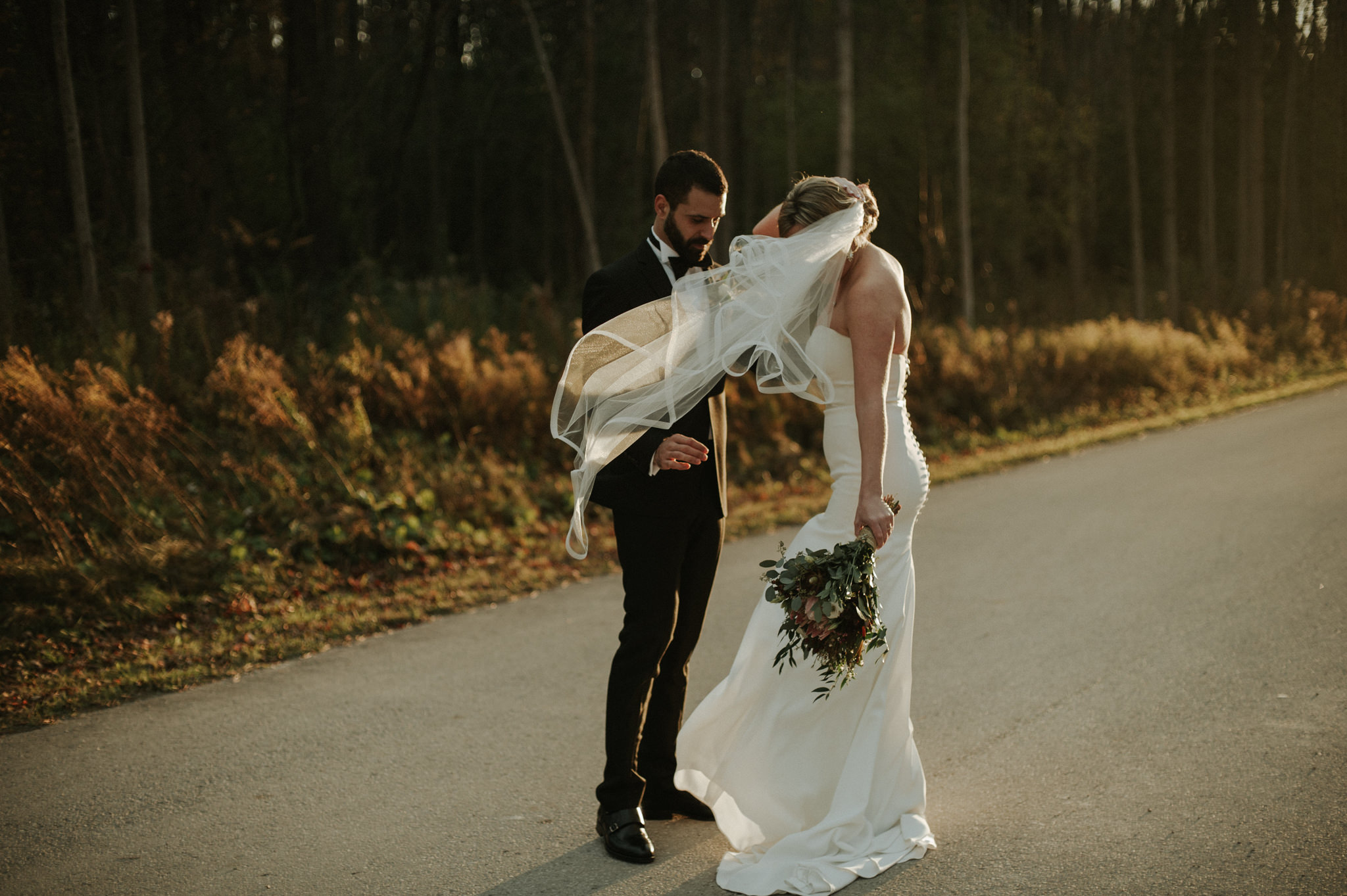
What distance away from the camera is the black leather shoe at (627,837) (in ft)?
11.6

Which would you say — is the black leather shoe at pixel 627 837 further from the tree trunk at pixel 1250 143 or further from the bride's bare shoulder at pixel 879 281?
the tree trunk at pixel 1250 143

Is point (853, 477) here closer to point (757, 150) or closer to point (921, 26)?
point (921, 26)

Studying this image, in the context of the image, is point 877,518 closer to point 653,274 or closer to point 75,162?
point 653,274

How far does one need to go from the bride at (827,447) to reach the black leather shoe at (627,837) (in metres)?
0.29

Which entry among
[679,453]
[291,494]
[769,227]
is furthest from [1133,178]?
[679,453]

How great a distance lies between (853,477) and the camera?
381 cm

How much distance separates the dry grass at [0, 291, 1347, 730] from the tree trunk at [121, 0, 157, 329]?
3.71 ft

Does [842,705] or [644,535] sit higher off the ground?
[644,535]

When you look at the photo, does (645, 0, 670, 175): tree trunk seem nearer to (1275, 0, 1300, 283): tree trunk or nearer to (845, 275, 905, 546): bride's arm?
(845, 275, 905, 546): bride's arm

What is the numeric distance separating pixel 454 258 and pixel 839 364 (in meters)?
19.2

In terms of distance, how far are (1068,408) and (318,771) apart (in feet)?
43.3

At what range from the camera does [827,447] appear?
3.87 metres

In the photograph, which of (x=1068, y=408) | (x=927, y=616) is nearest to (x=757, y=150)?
(x=1068, y=408)

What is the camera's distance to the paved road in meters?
3.44
